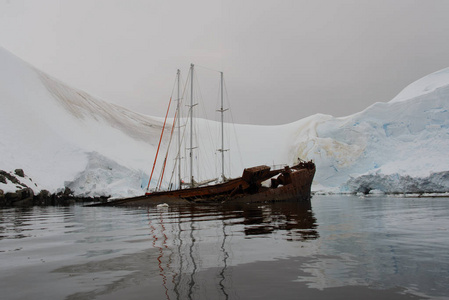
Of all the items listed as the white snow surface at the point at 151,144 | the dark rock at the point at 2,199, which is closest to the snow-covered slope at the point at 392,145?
the white snow surface at the point at 151,144

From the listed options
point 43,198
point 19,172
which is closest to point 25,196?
point 43,198

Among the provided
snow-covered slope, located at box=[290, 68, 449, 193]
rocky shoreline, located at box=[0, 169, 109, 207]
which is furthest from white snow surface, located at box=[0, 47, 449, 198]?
rocky shoreline, located at box=[0, 169, 109, 207]

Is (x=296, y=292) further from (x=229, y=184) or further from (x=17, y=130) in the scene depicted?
(x=17, y=130)

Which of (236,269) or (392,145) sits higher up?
(392,145)

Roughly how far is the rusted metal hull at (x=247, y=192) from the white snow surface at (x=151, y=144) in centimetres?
1496

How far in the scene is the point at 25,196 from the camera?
31156 millimetres

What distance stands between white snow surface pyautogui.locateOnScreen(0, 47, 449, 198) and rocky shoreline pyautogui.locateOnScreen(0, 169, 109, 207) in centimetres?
76

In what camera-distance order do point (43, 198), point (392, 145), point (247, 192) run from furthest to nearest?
point (392, 145) < point (43, 198) < point (247, 192)

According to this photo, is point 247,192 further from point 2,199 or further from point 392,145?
point 392,145

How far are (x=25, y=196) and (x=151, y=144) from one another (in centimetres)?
3334

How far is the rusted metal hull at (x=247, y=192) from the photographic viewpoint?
23.2 m

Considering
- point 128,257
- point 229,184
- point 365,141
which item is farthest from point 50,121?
point 128,257

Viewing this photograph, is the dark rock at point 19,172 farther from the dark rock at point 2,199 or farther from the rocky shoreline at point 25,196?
the dark rock at point 2,199

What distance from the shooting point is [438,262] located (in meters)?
3.75
